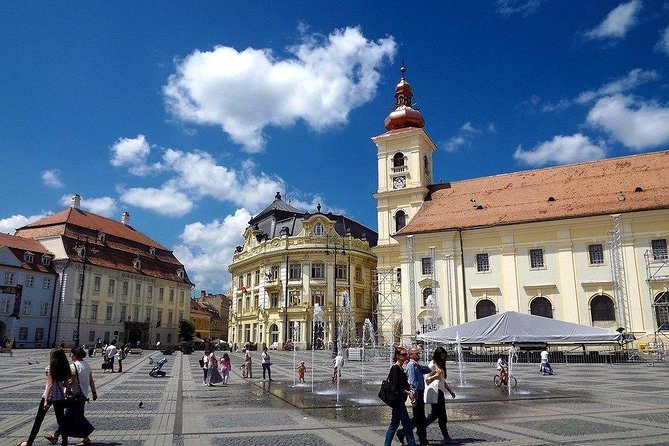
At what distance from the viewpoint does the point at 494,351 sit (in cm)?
3538

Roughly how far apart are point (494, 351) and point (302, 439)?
96.1 ft

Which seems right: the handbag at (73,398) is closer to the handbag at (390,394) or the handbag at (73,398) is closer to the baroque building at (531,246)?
the handbag at (390,394)

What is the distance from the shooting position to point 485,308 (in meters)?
39.7

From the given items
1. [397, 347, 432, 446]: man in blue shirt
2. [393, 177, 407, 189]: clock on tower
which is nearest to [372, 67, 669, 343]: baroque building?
[393, 177, 407, 189]: clock on tower

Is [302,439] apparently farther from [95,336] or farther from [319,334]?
[95,336]

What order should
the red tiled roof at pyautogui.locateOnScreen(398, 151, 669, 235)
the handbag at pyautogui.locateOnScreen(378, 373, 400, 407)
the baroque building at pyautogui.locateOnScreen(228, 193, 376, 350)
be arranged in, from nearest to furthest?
the handbag at pyautogui.locateOnScreen(378, 373, 400, 407) < the red tiled roof at pyautogui.locateOnScreen(398, 151, 669, 235) < the baroque building at pyautogui.locateOnScreen(228, 193, 376, 350)

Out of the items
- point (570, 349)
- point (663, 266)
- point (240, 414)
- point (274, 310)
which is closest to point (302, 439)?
point (240, 414)

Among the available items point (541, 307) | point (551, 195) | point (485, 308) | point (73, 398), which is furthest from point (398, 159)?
point (73, 398)

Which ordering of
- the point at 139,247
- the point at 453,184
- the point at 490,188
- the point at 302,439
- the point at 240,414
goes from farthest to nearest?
1. the point at 139,247
2. the point at 453,184
3. the point at 490,188
4. the point at 240,414
5. the point at 302,439

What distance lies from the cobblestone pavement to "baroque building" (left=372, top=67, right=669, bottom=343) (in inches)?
698

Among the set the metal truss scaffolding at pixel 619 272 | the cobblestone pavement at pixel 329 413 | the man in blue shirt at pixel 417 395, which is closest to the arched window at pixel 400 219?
the metal truss scaffolding at pixel 619 272

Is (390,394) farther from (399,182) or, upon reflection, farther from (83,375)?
(399,182)

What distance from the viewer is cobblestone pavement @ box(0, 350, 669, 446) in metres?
8.95

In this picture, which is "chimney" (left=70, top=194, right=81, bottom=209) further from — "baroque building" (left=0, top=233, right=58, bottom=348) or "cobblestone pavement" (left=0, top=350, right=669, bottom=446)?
"cobblestone pavement" (left=0, top=350, right=669, bottom=446)
